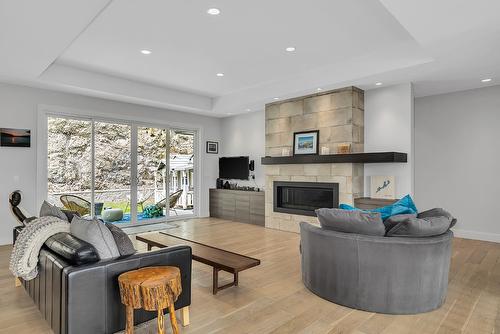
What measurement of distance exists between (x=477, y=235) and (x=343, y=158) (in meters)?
2.65

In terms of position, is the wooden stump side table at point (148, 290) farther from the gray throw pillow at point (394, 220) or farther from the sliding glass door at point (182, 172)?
the sliding glass door at point (182, 172)

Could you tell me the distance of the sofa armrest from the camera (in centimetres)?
196

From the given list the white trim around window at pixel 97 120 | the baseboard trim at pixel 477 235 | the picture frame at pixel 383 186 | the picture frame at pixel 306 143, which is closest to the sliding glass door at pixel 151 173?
the white trim around window at pixel 97 120

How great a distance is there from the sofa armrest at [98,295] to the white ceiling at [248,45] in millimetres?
2117

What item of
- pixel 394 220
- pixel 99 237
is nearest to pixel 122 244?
pixel 99 237

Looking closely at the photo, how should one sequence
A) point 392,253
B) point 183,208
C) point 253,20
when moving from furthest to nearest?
1. point 183,208
2. point 253,20
3. point 392,253

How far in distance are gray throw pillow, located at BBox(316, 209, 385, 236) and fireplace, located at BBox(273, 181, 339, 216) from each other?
9.25 feet

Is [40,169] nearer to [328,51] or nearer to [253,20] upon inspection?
[253,20]

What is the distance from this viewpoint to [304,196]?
623cm

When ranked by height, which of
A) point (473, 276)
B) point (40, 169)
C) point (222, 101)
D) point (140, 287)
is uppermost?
point (222, 101)

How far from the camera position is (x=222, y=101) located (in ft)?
23.7

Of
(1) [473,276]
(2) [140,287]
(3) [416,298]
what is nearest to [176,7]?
(2) [140,287]

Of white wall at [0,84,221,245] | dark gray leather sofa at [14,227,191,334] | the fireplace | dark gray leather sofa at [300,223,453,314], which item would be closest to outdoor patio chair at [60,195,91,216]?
white wall at [0,84,221,245]

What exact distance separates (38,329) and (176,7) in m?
3.13
